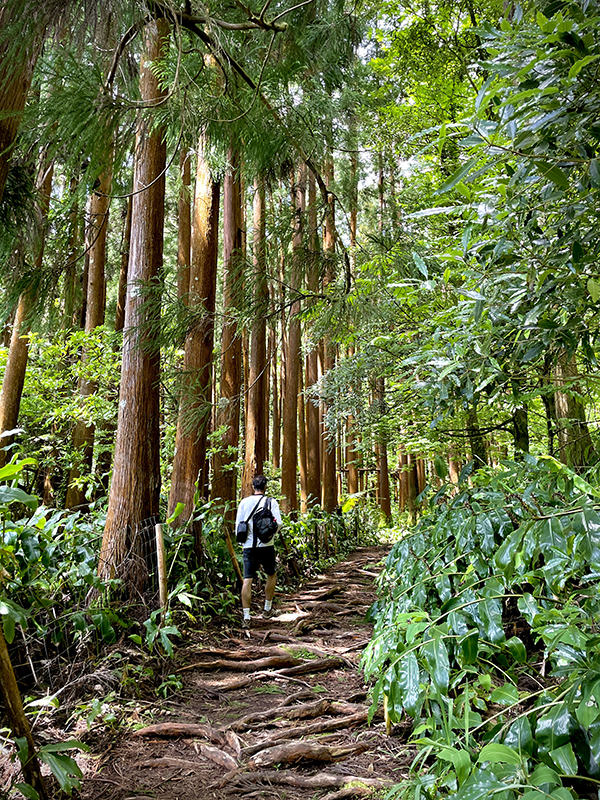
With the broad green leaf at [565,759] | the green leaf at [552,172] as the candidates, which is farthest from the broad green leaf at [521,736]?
the green leaf at [552,172]

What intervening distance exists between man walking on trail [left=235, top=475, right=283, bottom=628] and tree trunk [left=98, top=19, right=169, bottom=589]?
56.9 inches

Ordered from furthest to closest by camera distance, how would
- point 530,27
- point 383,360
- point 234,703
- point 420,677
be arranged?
1. point 383,360
2. point 234,703
3. point 420,677
4. point 530,27

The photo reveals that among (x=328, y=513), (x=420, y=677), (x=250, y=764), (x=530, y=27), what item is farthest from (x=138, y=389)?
(x=328, y=513)

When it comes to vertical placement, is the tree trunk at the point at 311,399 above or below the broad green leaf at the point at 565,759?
above

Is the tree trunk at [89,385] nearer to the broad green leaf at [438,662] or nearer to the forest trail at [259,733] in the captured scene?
the forest trail at [259,733]

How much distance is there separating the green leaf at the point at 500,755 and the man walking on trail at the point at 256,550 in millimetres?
4842

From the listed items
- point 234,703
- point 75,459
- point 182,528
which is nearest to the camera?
point 234,703

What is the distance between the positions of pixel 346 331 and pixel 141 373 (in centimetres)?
223

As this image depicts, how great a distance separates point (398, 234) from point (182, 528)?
3.90m

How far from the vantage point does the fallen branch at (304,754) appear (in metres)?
2.91

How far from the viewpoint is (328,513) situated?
1259 cm

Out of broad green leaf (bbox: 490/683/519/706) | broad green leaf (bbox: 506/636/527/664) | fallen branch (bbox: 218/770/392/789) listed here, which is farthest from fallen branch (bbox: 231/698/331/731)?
broad green leaf (bbox: 506/636/527/664)

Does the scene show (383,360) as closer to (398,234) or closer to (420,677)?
(398,234)

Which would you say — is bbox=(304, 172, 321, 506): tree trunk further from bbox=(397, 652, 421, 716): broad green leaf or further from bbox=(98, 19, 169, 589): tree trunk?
bbox=(397, 652, 421, 716): broad green leaf
